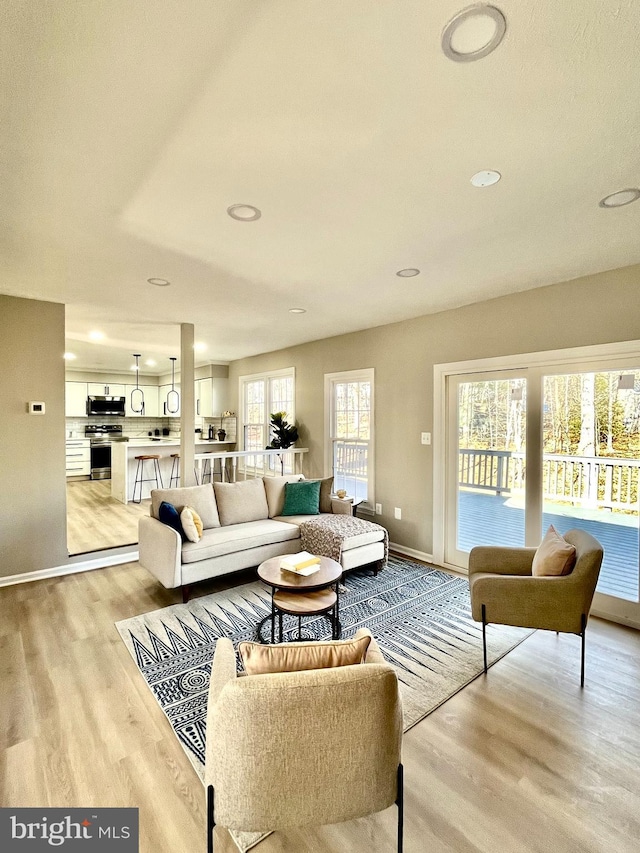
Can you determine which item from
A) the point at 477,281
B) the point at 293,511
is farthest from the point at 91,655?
the point at 477,281

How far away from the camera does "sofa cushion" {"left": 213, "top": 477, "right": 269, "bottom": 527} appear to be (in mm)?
4145

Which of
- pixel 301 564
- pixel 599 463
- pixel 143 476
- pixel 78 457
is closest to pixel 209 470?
pixel 143 476

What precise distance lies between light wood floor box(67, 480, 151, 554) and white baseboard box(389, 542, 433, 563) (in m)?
3.03

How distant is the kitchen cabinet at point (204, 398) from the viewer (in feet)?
26.5

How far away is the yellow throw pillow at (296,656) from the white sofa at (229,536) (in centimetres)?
222

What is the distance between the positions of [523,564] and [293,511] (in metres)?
2.36

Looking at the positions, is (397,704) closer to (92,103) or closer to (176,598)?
(92,103)

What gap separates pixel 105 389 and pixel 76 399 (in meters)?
0.66

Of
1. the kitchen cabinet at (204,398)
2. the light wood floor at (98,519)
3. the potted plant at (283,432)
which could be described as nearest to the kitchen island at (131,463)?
the light wood floor at (98,519)

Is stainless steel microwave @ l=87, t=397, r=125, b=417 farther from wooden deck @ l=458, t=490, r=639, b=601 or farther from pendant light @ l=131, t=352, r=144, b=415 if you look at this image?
wooden deck @ l=458, t=490, r=639, b=601

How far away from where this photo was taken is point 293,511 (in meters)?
4.46

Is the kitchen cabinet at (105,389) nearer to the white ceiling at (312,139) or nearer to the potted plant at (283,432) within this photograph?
the potted plant at (283,432)

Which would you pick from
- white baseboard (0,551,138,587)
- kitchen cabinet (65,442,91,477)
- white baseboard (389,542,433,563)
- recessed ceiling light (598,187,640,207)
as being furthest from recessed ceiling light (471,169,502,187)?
kitchen cabinet (65,442,91,477)

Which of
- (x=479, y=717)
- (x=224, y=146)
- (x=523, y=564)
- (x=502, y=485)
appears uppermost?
(x=224, y=146)
